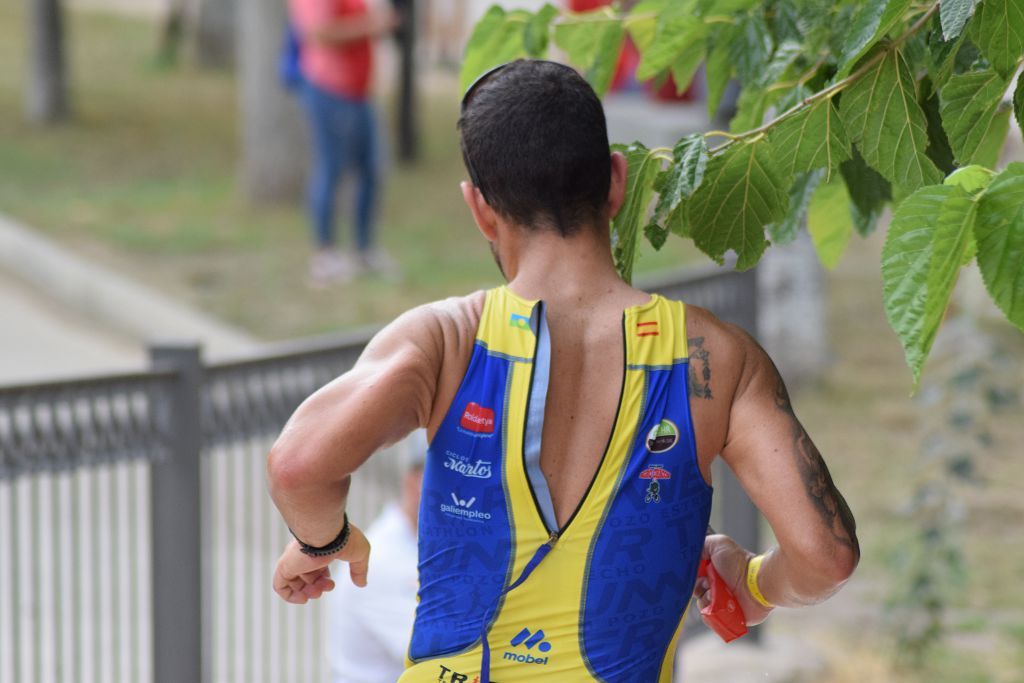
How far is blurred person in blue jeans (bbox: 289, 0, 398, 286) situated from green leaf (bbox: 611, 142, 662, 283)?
7211 millimetres

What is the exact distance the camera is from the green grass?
9547 mm

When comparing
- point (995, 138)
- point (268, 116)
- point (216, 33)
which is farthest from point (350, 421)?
point (216, 33)

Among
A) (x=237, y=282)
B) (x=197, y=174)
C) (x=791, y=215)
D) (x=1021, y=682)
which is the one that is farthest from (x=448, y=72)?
(x=791, y=215)

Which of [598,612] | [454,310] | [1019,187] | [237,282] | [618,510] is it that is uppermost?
[1019,187]

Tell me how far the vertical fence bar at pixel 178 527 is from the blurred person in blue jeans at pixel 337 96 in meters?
5.80

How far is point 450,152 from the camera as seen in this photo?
1412cm

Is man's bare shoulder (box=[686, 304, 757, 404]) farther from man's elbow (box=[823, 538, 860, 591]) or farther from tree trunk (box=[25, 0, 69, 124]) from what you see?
tree trunk (box=[25, 0, 69, 124])

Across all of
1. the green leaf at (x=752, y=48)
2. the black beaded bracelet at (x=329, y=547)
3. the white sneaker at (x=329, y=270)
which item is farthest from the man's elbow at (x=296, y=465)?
the white sneaker at (x=329, y=270)

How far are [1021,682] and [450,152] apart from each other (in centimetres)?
950

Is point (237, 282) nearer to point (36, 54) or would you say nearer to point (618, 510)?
point (36, 54)

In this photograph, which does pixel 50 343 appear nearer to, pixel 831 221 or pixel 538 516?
pixel 831 221

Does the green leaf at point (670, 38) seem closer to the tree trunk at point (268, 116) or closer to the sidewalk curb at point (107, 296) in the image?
the sidewalk curb at point (107, 296)

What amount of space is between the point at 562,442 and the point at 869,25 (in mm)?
665

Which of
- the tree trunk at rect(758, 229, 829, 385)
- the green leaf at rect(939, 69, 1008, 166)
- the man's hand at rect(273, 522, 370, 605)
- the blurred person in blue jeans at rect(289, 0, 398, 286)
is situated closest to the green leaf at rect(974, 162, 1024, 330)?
the green leaf at rect(939, 69, 1008, 166)
